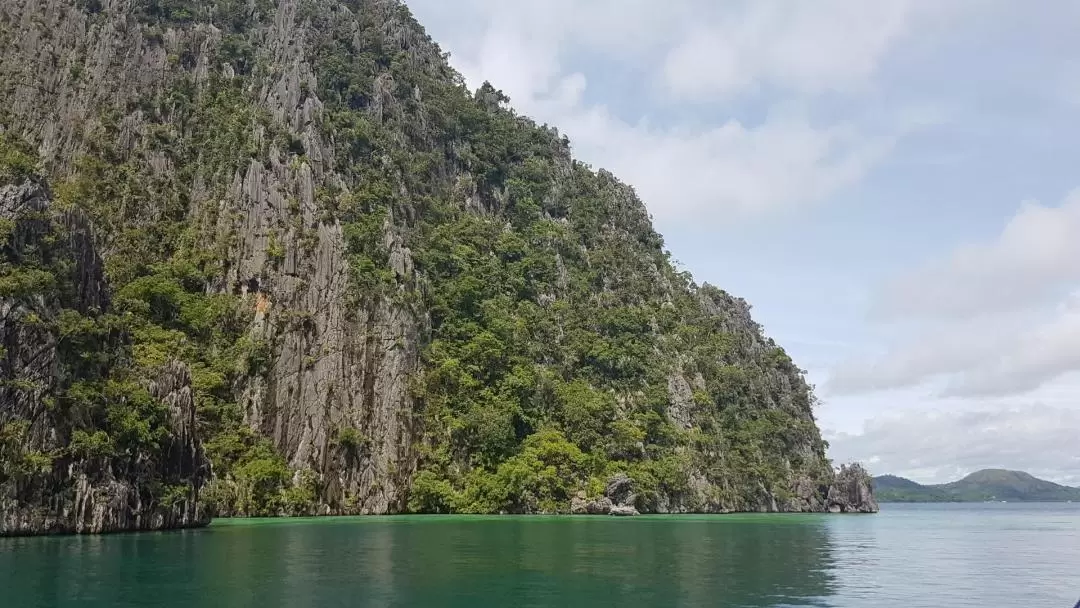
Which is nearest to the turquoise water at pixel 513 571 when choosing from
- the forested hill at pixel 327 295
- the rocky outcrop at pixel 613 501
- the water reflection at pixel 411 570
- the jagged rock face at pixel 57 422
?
the water reflection at pixel 411 570

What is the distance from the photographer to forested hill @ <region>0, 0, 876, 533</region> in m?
48.2

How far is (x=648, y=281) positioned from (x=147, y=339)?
210ft

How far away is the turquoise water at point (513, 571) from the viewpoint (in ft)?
71.5

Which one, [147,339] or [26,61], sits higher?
[26,61]

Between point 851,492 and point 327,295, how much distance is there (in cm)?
7661

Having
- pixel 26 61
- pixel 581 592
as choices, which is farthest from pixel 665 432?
pixel 26 61

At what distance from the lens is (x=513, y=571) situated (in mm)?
27844

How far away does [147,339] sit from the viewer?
66750 millimetres

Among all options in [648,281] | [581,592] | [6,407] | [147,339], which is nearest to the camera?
[581,592]

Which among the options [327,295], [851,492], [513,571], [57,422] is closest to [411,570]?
[513,571]

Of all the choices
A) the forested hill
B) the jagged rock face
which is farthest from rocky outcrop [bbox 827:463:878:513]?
the jagged rock face

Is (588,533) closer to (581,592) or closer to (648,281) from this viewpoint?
(581,592)

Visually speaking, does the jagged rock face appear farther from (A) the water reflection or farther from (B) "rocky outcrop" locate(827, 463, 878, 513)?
(B) "rocky outcrop" locate(827, 463, 878, 513)

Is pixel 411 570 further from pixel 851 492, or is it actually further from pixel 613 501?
pixel 851 492
